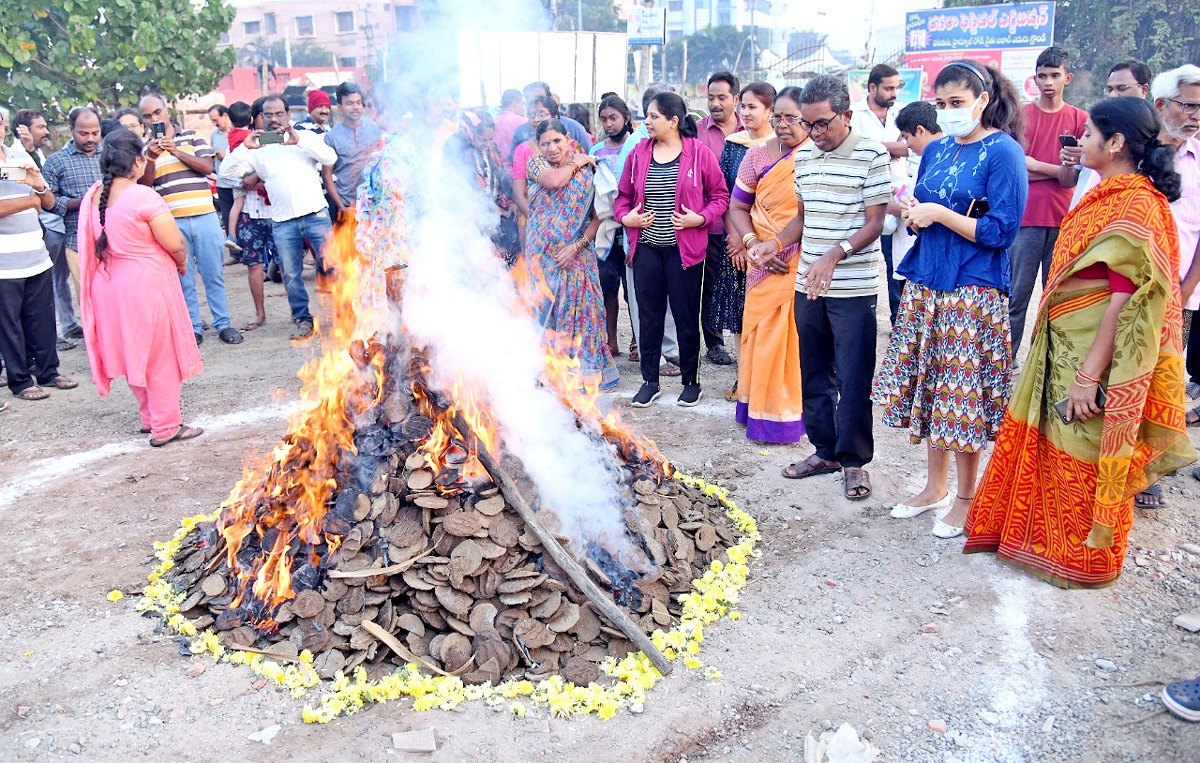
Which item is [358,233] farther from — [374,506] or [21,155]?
[21,155]

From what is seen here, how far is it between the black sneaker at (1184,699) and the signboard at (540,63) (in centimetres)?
526

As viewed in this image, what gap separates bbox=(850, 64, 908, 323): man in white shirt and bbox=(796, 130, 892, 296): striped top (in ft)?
7.08

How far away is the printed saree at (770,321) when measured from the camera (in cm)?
567

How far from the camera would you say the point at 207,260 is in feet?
28.9

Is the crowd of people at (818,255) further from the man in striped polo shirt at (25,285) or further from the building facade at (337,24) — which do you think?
the building facade at (337,24)

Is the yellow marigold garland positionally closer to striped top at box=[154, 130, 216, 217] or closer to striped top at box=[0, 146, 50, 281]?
striped top at box=[0, 146, 50, 281]

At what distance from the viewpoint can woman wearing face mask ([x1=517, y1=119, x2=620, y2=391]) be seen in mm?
6734

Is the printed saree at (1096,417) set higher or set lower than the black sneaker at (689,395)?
higher

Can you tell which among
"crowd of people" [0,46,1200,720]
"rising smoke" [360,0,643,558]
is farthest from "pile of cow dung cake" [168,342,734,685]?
"crowd of people" [0,46,1200,720]

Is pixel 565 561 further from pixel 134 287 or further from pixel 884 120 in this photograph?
pixel 884 120

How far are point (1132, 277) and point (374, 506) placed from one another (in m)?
3.46

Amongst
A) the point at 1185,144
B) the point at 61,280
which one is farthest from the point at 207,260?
the point at 1185,144

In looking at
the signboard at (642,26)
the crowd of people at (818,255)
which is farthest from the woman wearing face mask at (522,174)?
the signboard at (642,26)

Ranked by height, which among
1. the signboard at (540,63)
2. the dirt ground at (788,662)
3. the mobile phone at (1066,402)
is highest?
the signboard at (540,63)
